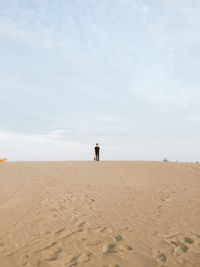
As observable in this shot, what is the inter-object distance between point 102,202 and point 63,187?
14.4 feet

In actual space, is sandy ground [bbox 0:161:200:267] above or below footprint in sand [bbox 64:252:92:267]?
above

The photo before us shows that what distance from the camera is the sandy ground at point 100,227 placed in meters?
5.58

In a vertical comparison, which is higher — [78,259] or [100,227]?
[100,227]

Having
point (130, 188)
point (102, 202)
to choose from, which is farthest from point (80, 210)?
point (130, 188)

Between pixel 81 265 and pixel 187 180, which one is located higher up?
pixel 187 180

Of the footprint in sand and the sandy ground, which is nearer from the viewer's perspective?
the footprint in sand

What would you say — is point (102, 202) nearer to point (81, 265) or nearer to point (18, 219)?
point (18, 219)

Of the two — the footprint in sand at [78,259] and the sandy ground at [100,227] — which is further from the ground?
the sandy ground at [100,227]

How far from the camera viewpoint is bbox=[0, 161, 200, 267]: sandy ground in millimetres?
5582

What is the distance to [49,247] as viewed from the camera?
240 inches

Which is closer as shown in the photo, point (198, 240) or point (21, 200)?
point (198, 240)

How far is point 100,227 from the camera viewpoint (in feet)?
25.1

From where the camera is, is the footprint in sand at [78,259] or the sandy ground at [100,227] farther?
the sandy ground at [100,227]

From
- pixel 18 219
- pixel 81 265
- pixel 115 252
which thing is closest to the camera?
pixel 81 265
